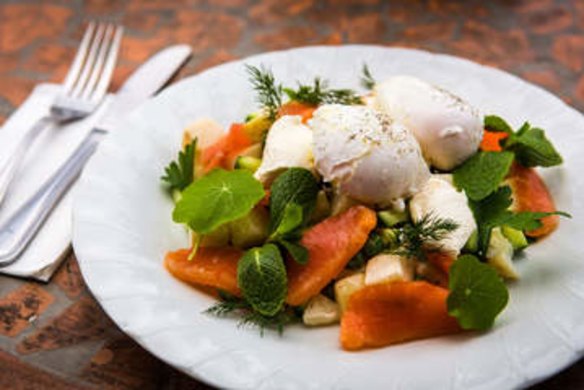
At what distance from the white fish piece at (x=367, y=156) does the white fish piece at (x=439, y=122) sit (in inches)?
3.8

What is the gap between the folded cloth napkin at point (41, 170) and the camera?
1.96 metres

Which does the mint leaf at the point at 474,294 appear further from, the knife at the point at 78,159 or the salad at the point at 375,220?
the knife at the point at 78,159

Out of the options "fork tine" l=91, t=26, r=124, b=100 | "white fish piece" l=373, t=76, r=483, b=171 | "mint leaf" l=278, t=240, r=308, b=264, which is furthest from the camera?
"fork tine" l=91, t=26, r=124, b=100

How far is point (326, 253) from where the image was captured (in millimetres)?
1646

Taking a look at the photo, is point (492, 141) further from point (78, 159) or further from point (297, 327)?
point (78, 159)

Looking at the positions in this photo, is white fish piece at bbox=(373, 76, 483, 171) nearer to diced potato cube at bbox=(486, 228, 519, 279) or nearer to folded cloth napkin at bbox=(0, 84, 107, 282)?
diced potato cube at bbox=(486, 228, 519, 279)

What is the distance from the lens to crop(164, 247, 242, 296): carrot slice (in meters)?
1.68

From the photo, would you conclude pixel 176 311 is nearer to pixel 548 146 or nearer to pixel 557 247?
pixel 557 247

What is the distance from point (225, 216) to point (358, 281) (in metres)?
0.34

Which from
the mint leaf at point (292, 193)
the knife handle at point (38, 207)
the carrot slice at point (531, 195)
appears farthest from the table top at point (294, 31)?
the mint leaf at point (292, 193)

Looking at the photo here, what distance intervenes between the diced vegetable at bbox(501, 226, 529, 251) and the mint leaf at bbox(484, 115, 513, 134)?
339 mm

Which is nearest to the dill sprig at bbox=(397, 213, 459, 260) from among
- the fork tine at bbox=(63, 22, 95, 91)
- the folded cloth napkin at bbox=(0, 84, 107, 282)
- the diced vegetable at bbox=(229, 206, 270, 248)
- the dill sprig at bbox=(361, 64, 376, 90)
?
the diced vegetable at bbox=(229, 206, 270, 248)

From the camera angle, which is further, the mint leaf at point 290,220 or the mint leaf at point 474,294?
the mint leaf at point 290,220

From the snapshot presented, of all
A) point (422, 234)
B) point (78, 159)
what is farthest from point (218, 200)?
point (78, 159)
